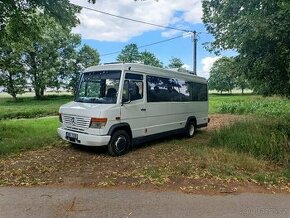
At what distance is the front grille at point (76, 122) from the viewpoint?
8.46m

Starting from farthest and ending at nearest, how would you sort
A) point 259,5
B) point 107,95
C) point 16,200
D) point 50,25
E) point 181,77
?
1. point 50,25
2. point 181,77
3. point 259,5
4. point 107,95
5. point 16,200

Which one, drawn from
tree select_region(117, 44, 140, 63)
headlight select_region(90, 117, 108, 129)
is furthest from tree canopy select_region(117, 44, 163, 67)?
headlight select_region(90, 117, 108, 129)

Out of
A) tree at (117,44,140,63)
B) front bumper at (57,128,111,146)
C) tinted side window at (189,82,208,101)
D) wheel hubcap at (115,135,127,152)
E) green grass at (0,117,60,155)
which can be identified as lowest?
green grass at (0,117,60,155)

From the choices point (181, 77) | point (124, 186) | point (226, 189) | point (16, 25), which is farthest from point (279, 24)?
point (16, 25)

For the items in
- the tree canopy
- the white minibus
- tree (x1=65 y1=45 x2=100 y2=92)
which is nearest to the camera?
the white minibus

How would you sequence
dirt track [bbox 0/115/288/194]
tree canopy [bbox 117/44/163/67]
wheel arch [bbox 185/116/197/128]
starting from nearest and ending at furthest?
dirt track [bbox 0/115/288/194] < wheel arch [bbox 185/116/197/128] < tree canopy [bbox 117/44/163/67]

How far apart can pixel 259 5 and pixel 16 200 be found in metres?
9.14

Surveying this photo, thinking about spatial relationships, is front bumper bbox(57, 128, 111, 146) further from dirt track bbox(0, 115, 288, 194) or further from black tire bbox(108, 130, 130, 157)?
dirt track bbox(0, 115, 288, 194)

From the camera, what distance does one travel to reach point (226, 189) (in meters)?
5.79

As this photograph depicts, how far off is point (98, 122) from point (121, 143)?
105cm

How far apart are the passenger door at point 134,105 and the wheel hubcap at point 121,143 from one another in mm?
488

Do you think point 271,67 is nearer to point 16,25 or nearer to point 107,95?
point 107,95

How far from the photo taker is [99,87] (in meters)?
9.19

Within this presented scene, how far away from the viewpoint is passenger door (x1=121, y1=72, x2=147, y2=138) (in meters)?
8.92
